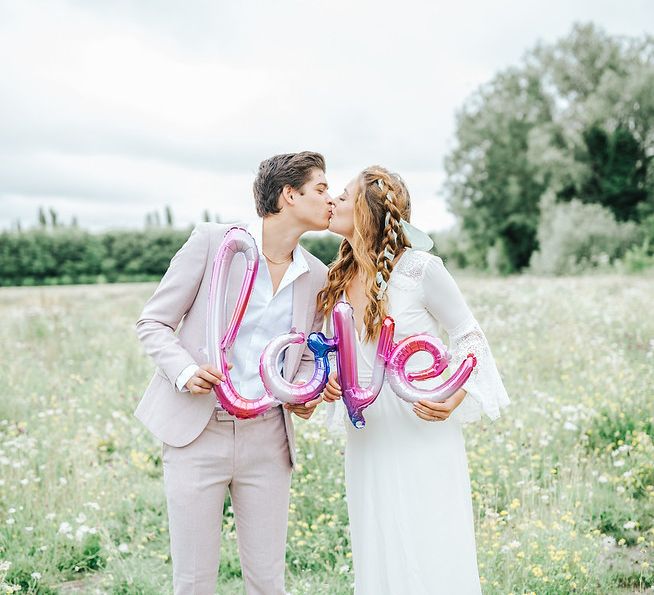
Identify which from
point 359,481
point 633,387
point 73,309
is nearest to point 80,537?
point 359,481

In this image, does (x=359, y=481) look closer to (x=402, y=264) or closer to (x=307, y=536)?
(x=402, y=264)

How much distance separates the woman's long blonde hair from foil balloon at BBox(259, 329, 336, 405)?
0.25 m

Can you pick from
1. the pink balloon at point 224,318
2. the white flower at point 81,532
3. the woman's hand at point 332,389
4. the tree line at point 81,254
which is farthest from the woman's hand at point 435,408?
the tree line at point 81,254

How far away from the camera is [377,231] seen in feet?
10.1

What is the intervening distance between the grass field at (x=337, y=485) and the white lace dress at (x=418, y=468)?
0.11 m

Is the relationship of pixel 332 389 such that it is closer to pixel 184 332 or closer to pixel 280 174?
pixel 184 332

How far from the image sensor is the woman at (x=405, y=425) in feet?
10.0

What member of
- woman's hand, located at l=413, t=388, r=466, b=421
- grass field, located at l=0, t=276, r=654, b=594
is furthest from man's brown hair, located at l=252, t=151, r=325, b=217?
grass field, located at l=0, t=276, r=654, b=594

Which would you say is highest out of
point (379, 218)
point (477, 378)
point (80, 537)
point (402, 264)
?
point (379, 218)

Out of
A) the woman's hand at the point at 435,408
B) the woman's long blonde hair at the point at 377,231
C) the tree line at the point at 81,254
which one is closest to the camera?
the woman's hand at the point at 435,408

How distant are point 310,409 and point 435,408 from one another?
473 mm

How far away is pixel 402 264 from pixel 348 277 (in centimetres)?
24

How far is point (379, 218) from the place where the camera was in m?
3.08

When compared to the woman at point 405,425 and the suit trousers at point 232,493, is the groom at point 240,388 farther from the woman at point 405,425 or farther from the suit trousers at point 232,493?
the woman at point 405,425
